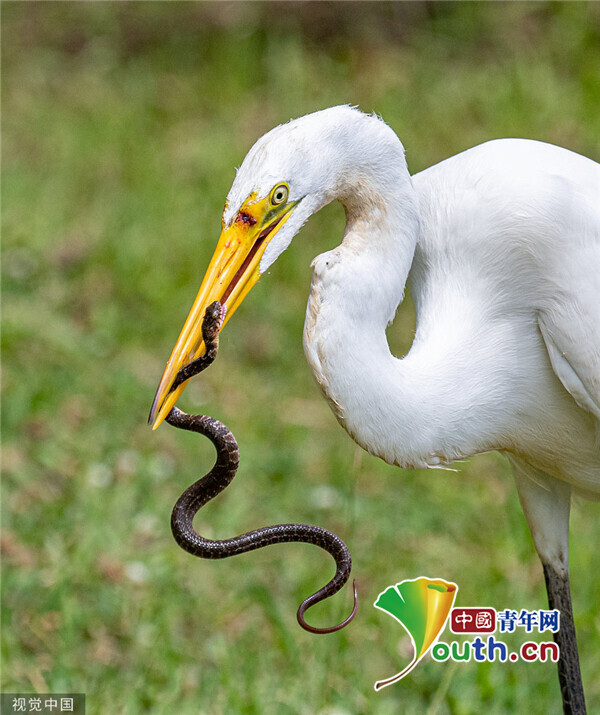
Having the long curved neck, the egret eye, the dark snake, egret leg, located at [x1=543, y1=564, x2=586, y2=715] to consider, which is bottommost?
egret leg, located at [x1=543, y1=564, x2=586, y2=715]

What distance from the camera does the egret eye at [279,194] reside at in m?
1.75

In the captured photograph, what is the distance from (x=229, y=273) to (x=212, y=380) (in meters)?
2.57

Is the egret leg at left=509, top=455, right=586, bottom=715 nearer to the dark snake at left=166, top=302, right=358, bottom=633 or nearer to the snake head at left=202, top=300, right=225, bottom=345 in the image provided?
the dark snake at left=166, top=302, right=358, bottom=633

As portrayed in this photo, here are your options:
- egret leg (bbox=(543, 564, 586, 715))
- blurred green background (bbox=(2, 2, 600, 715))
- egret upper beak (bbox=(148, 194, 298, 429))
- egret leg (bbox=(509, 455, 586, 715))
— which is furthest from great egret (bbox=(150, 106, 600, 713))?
blurred green background (bbox=(2, 2, 600, 715))

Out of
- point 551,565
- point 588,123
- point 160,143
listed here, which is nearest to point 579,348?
point 551,565

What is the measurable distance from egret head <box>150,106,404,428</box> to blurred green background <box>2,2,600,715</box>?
675 mm

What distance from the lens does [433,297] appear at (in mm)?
2102

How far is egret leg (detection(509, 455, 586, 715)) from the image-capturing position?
248cm

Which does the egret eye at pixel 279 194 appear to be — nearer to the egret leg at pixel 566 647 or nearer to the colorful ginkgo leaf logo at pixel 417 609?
the colorful ginkgo leaf logo at pixel 417 609

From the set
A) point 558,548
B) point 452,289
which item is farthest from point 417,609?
point 452,289

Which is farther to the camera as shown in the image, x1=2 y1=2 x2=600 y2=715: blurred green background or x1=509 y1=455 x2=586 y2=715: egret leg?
x1=2 y1=2 x2=600 y2=715: blurred green background

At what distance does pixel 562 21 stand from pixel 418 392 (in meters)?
4.80

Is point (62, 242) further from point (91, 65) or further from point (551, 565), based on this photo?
point (551, 565)

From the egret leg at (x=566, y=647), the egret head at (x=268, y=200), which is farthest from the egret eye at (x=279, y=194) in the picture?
the egret leg at (x=566, y=647)
